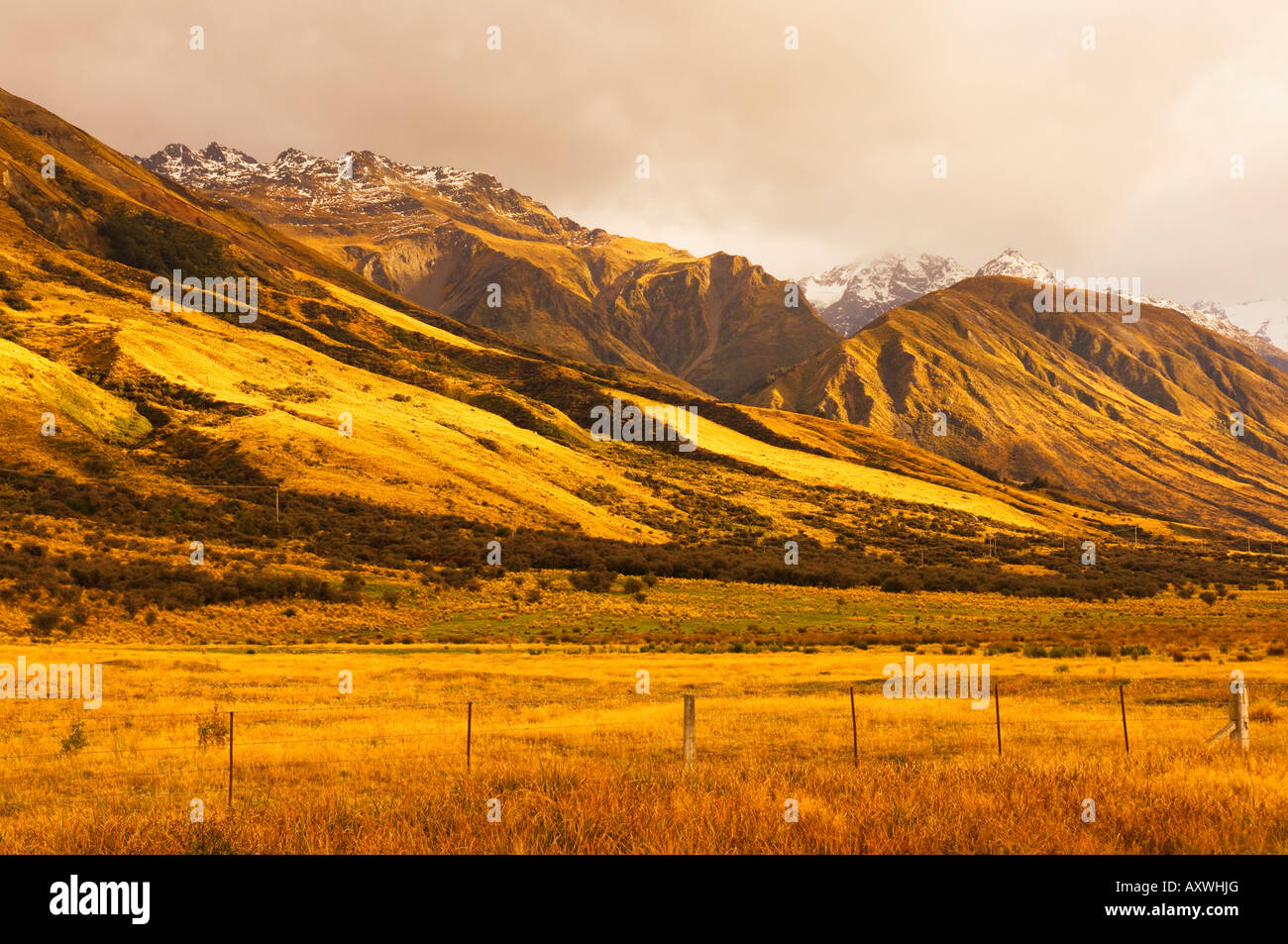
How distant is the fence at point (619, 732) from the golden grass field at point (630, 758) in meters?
0.14

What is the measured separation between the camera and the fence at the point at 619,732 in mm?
15711

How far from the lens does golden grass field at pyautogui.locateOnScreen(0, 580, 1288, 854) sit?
809 centimetres

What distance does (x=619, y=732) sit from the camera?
20.9m

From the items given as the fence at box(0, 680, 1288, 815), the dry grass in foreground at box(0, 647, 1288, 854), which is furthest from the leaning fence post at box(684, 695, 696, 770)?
the dry grass in foreground at box(0, 647, 1288, 854)

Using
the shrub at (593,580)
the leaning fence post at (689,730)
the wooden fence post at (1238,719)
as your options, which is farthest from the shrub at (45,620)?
the wooden fence post at (1238,719)

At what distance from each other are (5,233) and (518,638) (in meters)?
187

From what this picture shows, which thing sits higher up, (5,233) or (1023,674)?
(5,233)

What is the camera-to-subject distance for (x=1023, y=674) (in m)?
33.0

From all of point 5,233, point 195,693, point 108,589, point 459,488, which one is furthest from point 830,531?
point 5,233

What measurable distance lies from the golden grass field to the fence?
135 mm

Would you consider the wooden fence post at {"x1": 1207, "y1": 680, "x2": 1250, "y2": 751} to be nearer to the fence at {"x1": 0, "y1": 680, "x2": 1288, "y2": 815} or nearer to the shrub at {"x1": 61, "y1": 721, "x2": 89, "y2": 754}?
the fence at {"x1": 0, "y1": 680, "x2": 1288, "y2": 815}

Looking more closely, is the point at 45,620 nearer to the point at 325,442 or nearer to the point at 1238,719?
the point at 1238,719

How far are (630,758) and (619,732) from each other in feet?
14.3
